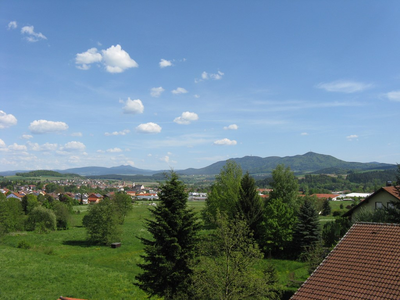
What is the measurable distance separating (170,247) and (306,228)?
20.2 metres

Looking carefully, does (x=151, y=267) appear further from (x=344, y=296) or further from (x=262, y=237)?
(x=262, y=237)

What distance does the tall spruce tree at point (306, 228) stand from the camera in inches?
1228

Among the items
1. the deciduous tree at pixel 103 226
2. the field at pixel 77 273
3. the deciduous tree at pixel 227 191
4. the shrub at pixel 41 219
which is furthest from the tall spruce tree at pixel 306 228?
the shrub at pixel 41 219

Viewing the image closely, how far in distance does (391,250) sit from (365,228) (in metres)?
1.87

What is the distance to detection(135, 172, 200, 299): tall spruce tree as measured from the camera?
16.2 meters

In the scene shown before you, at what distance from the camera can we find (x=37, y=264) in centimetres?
3153

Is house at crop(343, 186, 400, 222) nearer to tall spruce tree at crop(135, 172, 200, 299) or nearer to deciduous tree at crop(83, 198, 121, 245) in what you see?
tall spruce tree at crop(135, 172, 200, 299)

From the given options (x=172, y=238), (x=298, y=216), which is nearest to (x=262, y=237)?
(x=298, y=216)

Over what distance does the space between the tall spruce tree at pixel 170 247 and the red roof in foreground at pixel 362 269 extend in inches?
275

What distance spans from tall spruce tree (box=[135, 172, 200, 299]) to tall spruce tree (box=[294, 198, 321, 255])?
1826 cm

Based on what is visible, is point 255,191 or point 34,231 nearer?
point 255,191

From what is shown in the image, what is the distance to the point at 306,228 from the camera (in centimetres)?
3161

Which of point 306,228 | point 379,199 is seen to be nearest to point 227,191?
point 306,228

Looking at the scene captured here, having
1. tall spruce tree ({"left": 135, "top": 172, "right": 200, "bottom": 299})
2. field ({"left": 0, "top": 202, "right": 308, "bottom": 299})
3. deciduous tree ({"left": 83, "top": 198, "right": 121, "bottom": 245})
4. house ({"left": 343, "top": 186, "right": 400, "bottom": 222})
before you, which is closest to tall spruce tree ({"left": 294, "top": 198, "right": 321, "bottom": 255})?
field ({"left": 0, "top": 202, "right": 308, "bottom": 299})
